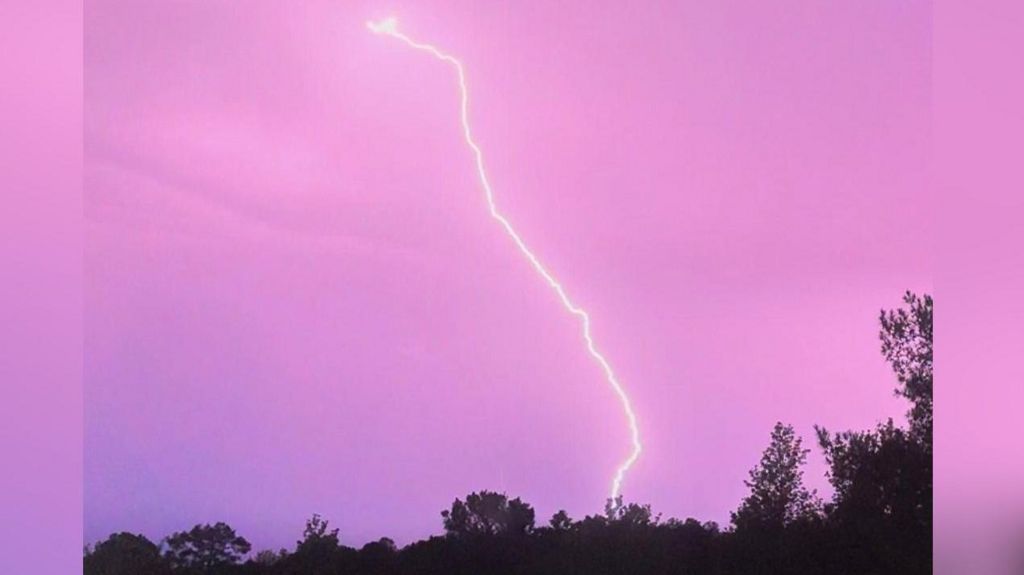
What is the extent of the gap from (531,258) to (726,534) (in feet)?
3.15

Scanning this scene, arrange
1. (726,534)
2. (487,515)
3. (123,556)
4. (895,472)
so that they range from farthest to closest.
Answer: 1. (895,472)
2. (726,534)
3. (487,515)
4. (123,556)

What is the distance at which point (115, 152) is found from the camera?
123 inches

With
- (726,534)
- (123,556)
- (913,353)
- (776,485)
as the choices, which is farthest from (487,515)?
(913,353)

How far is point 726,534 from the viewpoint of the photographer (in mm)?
3451

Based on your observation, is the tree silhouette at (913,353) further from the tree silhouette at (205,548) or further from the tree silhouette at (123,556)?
the tree silhouette at (123,556)

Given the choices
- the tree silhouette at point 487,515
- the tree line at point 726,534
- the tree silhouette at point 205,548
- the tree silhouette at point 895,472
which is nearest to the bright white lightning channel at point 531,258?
the tree line at point 726,534

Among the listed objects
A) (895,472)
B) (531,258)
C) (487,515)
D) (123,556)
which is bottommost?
(123,556)

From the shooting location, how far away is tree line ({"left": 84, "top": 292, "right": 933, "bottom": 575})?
316 cm

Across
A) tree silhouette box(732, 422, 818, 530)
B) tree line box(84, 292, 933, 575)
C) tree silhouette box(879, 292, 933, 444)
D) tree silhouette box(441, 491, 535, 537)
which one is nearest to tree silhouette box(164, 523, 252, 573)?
tree line box(84, 292, 933, 575)

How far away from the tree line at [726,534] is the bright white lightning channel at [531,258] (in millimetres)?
131

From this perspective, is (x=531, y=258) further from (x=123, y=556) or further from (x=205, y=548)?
(x=123, y=556)

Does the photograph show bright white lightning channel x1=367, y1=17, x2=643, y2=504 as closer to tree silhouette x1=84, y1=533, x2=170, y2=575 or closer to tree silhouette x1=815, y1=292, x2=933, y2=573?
tree silhouette x1=815, y1=292, x2=933, y2=573

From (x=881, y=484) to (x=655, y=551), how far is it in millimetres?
706

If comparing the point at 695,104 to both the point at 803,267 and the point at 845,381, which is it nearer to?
the point at 803,267
